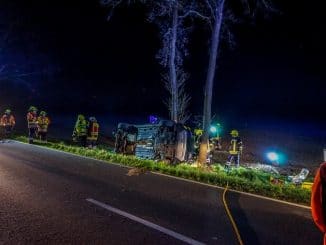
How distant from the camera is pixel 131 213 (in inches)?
261

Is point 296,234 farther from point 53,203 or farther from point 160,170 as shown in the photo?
point 160,170

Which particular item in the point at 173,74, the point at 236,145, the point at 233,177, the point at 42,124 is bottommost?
the point at 233,177

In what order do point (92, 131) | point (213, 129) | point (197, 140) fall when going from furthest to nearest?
point (92, 131) < point (213, 129) < point (197, 140)

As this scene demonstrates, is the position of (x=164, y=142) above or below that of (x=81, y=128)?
below

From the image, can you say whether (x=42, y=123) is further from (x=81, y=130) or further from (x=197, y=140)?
(x=197, y=140)

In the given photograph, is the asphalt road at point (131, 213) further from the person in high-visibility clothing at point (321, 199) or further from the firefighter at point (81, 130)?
the firefighter at point (81, 130)

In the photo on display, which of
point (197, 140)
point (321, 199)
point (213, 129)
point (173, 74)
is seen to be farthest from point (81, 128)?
point (321, 199)

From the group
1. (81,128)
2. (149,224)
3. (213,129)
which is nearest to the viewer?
(149,224)

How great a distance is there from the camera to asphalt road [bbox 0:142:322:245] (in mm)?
5438

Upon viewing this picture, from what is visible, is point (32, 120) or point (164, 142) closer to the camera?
point (164, 142)

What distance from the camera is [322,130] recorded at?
35.0 m

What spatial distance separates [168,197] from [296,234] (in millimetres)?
2977

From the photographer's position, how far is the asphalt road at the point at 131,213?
17.8 ft

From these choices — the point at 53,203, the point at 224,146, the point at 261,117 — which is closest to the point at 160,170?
the point at 53,203
